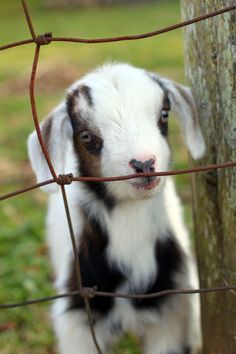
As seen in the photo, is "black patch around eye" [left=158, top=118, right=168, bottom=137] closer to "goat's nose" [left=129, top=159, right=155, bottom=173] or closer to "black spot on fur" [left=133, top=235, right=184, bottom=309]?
"goat's nose" [left=129, top=159, right=155, bottom=173]

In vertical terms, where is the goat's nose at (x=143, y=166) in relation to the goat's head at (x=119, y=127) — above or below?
below

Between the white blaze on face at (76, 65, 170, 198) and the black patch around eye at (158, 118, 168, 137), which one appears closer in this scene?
the white blaze on face at (76, 65, 170, 198)

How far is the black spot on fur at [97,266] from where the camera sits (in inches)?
91.0

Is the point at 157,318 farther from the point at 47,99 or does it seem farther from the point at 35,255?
the point at 47,99

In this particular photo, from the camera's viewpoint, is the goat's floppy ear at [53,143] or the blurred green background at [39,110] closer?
the goat's floppy ear at [53,143]

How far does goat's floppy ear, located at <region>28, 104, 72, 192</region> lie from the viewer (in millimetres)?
2250

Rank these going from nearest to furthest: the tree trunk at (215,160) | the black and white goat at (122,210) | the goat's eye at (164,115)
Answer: the tree trunk at (215,160) < the black and white goat at (122,210) < the goat's eye at (164,115)

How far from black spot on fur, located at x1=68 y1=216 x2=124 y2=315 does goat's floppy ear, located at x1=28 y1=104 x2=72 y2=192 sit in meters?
0.25

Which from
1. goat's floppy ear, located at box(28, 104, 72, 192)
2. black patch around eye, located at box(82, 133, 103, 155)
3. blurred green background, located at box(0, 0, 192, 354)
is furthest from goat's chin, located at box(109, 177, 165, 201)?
blurred green background, located at box(0, 0, 192, 354)

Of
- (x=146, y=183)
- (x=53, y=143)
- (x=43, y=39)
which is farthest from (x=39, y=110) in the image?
(x=43, y=39)

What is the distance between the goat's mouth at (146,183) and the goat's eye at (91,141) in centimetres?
22

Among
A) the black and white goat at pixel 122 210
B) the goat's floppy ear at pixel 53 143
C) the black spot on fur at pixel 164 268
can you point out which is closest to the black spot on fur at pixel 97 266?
the black and white goat at pixel 122 210

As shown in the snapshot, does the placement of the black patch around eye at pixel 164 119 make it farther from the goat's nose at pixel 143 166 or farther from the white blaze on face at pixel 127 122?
the goat's nose at pixel 143 166

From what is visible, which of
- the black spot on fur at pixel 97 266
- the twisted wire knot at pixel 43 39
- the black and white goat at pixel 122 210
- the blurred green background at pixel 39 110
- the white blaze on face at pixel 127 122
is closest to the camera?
the twisted wire knot at pixel 43 39
